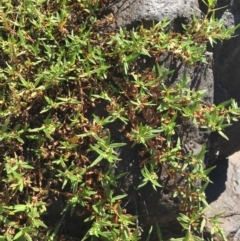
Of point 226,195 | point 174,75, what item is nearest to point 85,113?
point 174,75

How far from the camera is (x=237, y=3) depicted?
2738 mm

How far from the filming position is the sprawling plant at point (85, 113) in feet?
7.14

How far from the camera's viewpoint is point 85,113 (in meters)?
2.27

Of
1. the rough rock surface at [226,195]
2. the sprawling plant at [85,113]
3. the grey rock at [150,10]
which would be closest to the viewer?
the sprawling plant at [85,113]

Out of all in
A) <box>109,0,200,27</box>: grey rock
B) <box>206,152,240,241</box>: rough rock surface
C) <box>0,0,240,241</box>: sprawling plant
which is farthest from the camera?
<box>206,152,240,241</box>: rough rock surface

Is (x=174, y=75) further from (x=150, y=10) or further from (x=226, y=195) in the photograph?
(x=226, y=195)

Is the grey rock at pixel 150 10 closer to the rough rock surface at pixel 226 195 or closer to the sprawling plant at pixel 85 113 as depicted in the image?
the sprawling plant at pixel 85 113

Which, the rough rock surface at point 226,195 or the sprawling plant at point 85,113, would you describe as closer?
the sprawling plant at point 85,113

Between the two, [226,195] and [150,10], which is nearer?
[150,10]

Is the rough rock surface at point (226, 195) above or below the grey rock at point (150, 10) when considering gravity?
below

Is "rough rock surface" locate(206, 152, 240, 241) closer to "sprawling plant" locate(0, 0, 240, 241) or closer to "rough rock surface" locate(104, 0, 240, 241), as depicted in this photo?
"rough rock surface" locate(104, 0, 240, 241)

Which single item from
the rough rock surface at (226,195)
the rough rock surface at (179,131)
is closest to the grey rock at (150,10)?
the rough rock surface at (179,131)

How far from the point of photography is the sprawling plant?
218 centimetres

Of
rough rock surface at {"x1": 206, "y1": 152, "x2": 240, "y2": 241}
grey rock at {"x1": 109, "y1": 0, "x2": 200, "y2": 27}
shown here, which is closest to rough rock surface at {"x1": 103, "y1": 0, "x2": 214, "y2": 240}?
grey rock at {"x1": 109, "y1": 0, "x2": 200, "y2": 27}
